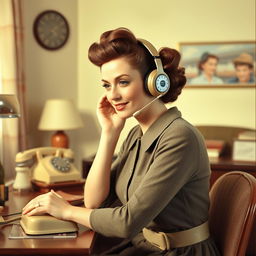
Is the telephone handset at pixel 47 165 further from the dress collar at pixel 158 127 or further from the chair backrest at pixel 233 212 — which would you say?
the chair backrest at pixel 233 212

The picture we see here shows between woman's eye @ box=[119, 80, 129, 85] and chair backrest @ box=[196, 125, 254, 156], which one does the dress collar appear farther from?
chair backrest @ box=[196, 125, 254, 156]

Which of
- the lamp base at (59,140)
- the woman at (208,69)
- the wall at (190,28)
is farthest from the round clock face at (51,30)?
the woman at (208,69)

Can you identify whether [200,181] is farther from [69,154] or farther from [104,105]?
[69,154]

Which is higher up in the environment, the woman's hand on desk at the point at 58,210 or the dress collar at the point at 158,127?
the dress collar at the point at 158,127

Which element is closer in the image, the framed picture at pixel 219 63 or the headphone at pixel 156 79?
the headphone at pixel 156 79

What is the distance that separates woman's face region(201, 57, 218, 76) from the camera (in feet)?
11.7

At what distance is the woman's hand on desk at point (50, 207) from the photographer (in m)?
1.45

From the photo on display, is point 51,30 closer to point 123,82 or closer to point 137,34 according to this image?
point 137,34

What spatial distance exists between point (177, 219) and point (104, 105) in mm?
637

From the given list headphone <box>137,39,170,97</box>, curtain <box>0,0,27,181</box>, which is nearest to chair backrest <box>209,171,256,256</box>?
headphone <box>137,39,170,97</box>

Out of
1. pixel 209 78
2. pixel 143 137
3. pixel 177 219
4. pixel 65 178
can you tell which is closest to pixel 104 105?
pixel 143 137

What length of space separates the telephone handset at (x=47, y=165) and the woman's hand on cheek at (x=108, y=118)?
429mm

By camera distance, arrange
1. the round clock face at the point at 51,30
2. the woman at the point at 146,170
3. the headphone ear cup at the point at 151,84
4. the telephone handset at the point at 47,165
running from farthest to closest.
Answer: the round clock face at the point at 51,30 → the telephone handset at the point at 47,165 → the headphone ear cup at the point at 151,84 → the woman at the point at 146,170

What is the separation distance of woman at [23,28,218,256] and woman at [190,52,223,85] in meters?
1.95
